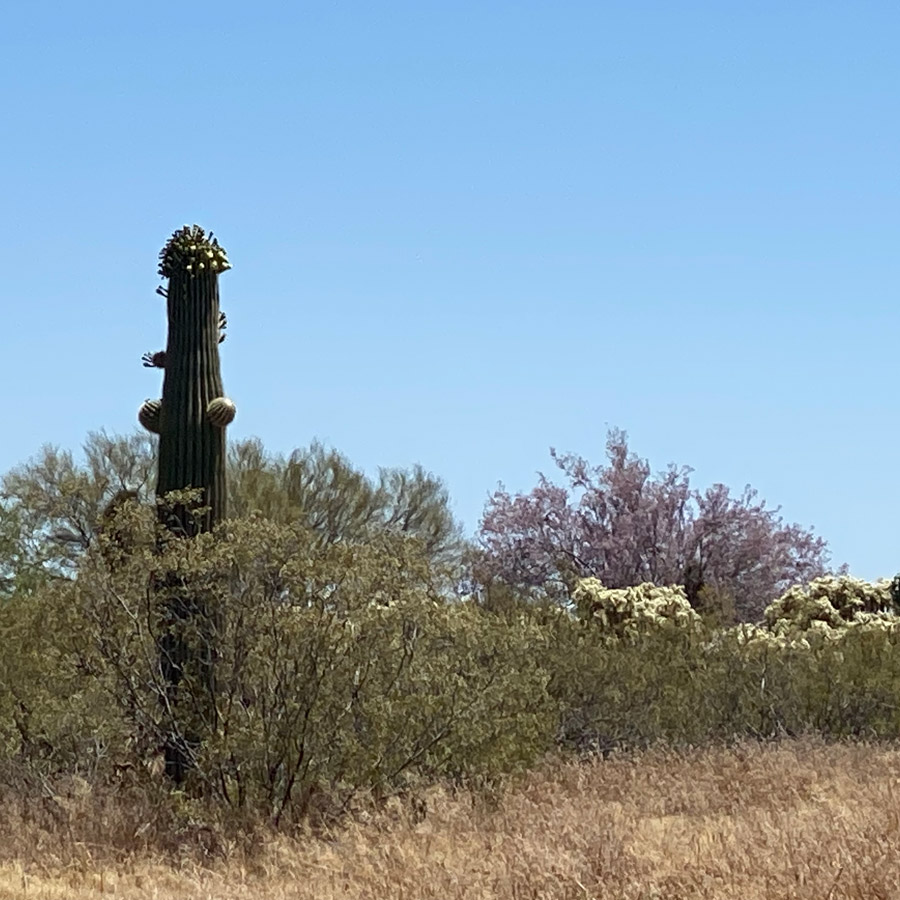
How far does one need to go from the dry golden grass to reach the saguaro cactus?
11.9ft

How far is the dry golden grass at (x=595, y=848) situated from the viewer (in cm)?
833

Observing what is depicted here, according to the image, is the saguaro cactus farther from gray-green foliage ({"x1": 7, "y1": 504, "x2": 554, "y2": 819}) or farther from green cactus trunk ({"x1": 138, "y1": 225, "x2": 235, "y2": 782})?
gray-green foliage ({"x1": 7, "y1": 504, "x2": 554, "y2": 819})

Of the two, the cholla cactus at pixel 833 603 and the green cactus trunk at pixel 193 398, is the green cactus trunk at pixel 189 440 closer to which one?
the green cactus trunk at pixel 193 398

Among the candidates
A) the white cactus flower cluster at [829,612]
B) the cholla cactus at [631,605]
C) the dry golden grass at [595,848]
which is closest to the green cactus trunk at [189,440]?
the dry golden grass at [595,848]

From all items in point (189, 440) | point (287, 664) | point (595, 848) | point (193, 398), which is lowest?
point (595, 848)

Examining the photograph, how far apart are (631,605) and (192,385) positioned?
12823 millimetres

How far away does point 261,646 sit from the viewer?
40.2 ft

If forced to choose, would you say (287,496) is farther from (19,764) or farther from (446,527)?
(19,764)

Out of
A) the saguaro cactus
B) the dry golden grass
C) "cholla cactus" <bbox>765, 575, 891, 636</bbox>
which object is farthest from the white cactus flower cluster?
the saguaro cactus

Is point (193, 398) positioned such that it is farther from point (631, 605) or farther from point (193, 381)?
point (631, 605)

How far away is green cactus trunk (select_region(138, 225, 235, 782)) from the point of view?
12.7m

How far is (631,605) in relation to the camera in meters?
26.0

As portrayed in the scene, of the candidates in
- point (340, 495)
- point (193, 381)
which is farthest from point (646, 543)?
point (193, 381)

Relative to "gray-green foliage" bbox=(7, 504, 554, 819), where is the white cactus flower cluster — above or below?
above
